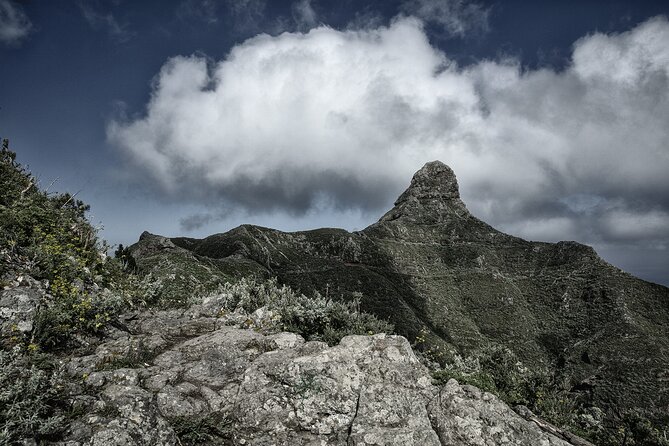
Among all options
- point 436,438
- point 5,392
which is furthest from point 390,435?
point 5,392

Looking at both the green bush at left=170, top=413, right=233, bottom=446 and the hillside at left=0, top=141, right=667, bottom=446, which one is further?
the green bush at left=170, top=413, right=233, bottom=446

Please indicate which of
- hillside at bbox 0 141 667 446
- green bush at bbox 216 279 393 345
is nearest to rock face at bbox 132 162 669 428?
hillside at bbox 0 141 667 446

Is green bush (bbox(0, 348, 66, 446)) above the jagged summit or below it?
below

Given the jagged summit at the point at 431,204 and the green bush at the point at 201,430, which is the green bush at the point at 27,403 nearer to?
the green bush at the point at 201,430

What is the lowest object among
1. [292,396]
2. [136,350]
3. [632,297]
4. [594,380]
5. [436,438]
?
[594,380]

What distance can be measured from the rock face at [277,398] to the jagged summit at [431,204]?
155905mm

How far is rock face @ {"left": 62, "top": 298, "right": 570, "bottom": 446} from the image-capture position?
749 centimetres

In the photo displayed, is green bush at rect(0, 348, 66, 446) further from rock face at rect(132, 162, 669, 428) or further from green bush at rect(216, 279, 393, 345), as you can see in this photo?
rock face at rect(132, 162, 669, 428)

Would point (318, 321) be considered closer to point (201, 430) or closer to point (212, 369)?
point (212, 369)

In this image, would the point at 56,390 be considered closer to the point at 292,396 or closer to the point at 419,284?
the point at 292,396

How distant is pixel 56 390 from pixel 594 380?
9681 cm

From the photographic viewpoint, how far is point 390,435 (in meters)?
7.61

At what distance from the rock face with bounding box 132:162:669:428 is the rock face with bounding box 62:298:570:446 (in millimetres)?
46978

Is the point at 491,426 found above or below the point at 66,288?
below
